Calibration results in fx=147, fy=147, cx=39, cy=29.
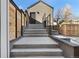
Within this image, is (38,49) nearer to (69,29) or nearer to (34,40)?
(34,40)

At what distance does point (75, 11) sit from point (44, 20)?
2.18 feet

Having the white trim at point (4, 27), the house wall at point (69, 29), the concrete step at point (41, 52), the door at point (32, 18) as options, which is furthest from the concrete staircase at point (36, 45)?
the white trim at point (4, 27)

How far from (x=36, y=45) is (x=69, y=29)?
930 millimetres

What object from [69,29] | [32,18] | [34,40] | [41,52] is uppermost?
[32,18]

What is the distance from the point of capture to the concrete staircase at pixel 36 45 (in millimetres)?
3213

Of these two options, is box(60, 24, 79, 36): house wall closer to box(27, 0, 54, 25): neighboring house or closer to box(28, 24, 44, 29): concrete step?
box(27, 0, 54, 25): neighboring house

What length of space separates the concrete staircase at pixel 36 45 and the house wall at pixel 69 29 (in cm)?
40

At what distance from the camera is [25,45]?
3.59m

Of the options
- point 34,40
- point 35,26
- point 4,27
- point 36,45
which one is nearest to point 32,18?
point 35,26

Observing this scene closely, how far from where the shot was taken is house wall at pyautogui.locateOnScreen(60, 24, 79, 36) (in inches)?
113

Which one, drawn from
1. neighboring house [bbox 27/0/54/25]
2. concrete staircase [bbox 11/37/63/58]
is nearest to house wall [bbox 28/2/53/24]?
neighboring house [bbox 27/0/54/25]

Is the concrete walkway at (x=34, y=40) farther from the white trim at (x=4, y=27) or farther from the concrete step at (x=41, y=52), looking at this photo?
the white trim at (x=4, y=27)

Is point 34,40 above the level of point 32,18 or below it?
below

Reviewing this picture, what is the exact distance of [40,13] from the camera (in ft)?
10.2
